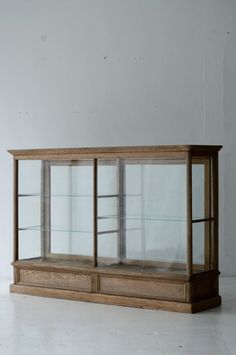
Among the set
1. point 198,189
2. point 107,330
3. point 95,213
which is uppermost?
point 198,189

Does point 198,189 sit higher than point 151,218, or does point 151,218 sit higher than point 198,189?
point 198,189

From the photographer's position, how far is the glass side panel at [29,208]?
7551mm

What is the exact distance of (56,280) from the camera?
7391 mm

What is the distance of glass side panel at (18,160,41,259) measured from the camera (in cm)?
755

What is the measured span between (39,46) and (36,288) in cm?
300

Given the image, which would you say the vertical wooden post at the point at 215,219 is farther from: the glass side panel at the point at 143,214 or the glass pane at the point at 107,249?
the glass pane at the point at 107,249

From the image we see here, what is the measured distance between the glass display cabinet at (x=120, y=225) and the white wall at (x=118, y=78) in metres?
1.41

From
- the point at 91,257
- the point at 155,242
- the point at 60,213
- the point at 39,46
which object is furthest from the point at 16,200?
the point at 39,46

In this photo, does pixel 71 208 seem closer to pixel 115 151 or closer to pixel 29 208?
pixel 29 208

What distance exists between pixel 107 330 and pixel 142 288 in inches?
40.3

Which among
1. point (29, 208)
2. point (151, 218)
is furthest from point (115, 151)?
point (29, 208)

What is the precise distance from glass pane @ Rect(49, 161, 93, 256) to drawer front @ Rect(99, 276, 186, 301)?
1.19 ft

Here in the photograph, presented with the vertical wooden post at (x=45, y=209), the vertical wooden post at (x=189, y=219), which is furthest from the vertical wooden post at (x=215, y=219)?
the vertical wooden post at (x=45, y=209)

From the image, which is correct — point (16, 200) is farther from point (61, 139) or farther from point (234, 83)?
point (234, 83)
